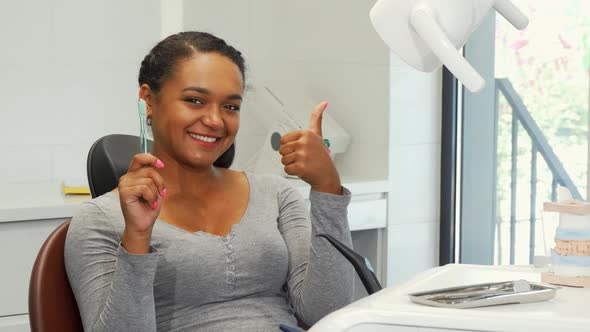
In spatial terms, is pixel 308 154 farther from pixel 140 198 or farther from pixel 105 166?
pixel 105 166

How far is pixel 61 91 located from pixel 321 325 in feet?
6.48

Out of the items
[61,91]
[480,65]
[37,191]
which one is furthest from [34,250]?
[480,65]

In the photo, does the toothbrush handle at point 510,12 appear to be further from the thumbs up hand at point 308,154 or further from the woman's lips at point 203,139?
the woman's lips at point 203,139

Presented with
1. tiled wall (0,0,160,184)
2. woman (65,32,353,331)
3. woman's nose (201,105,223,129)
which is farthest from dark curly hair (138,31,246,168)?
tiled wall (0,0,160,184)

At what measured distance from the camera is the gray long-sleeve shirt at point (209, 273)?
1.52 meters

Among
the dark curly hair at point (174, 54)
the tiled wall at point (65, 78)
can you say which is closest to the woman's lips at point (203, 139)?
the dark curly hair at point (174, 54)

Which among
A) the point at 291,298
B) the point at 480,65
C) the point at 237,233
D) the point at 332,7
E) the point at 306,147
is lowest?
the point at 291,298

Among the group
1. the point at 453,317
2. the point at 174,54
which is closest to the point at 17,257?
the point at 174,54

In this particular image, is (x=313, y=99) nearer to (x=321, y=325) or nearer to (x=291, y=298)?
(x=291, y=298)

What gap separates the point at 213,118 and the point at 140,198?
27 centimetres

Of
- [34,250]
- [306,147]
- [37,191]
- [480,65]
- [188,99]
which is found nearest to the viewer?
[306,147]

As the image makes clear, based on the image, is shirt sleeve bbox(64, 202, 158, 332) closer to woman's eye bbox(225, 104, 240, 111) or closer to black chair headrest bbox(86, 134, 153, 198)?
black chair headrest bbox(86, 134, 153, 198)

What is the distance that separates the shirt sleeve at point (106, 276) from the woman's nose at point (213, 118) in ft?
0.81

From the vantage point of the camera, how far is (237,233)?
68.5 inches
